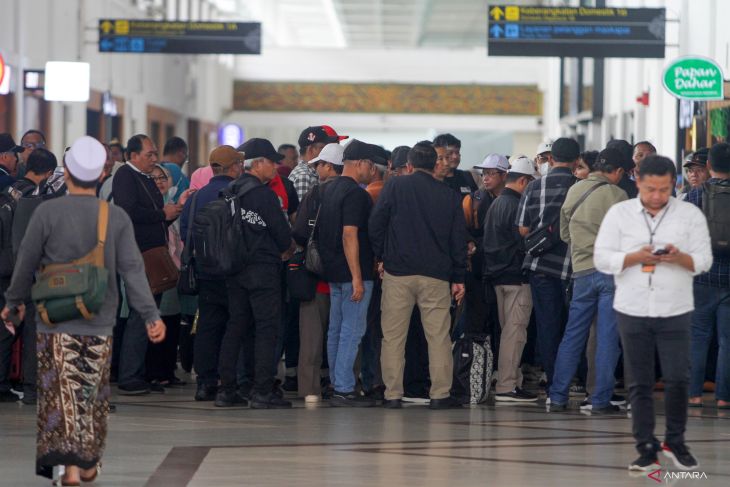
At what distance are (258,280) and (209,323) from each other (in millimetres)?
647

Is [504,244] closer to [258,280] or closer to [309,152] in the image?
[309,152]

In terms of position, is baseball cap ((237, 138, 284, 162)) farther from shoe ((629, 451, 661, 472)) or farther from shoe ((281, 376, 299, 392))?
shoe ((629, 451, 661, 472))

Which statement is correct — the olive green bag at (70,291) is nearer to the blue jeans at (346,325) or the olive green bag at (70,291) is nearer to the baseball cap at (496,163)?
the blue jeans at (346,325)

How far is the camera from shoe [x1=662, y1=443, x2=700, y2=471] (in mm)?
Answer: 6832

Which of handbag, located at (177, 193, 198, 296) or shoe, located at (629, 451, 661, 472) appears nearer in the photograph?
shoe, located at (629, 451, 661, 472)

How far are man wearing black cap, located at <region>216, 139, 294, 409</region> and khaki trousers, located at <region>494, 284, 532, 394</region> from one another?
1.58 meters

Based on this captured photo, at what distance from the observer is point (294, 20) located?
4581 cm

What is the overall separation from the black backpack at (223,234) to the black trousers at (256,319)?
5.1 inches

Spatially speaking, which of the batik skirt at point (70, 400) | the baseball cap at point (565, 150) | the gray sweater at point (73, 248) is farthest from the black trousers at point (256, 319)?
the batik skirt at point (70, 400)

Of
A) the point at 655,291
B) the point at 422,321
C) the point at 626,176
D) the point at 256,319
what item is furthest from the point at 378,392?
the point at 655,291

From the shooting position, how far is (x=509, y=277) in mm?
9961

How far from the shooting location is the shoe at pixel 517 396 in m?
10.0

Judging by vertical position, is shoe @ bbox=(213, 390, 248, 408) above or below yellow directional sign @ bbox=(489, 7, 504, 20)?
below

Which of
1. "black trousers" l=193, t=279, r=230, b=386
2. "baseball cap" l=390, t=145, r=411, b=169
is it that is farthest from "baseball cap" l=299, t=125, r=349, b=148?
"black trousers" l=193, t=279, r=230, b=386
